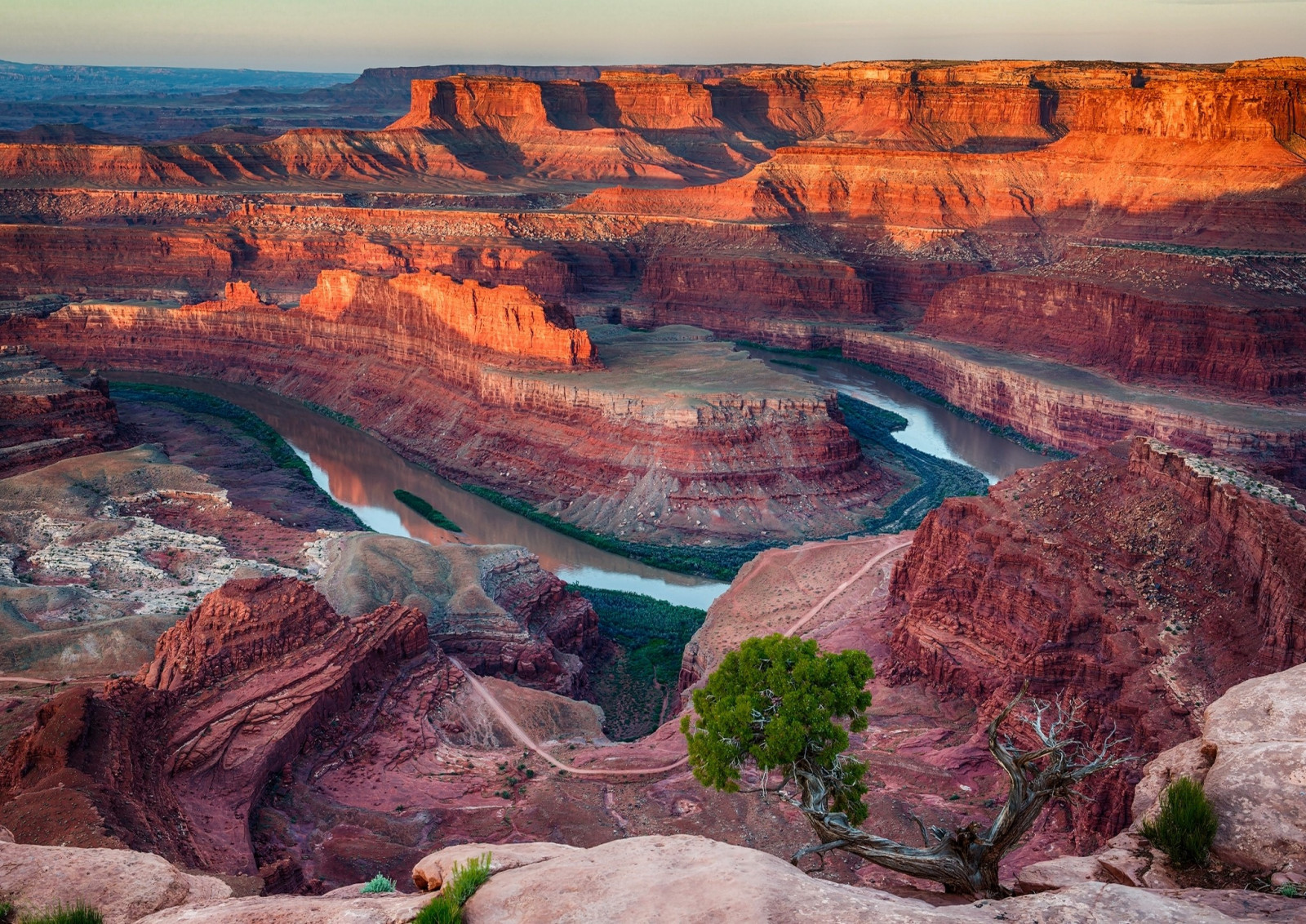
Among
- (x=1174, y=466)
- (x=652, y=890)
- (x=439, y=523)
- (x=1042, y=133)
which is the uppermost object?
(x=1042, y=133)

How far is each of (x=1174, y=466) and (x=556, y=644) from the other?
20.4 m

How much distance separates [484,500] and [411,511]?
380 cm

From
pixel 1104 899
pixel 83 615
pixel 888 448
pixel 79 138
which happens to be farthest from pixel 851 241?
pixel 79 138

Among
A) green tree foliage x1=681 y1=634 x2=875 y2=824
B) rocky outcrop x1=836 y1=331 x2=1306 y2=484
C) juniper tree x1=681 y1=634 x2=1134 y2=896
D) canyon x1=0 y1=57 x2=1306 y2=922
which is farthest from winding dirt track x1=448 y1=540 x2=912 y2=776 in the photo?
rocky outcrop x1=836 y1=331 x2=1306 y2=484

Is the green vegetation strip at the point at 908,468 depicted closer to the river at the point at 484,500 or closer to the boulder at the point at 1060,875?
the river at the point at 484,500

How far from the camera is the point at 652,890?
508 inches

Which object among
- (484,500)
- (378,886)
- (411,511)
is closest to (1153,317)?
(484,500)

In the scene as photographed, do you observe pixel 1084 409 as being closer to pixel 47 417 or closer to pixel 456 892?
pixel 47 417

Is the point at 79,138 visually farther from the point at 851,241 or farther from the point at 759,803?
the point at 759,803

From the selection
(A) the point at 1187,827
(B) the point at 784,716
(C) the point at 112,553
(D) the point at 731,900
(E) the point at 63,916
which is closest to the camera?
(D) the point at 731,900

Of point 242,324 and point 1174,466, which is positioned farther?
point 242,324

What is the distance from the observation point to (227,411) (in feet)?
264

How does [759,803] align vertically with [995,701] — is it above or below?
below

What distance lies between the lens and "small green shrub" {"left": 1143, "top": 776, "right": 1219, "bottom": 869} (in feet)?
48.2
